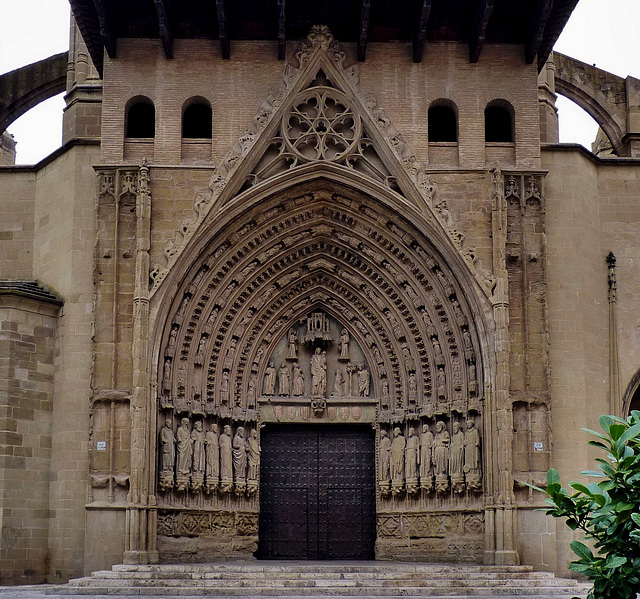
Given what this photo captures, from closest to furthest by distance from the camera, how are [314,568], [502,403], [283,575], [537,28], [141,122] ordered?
1. [283,575]
2. [314,568]
3. [502,403]
4. [537,28]
5. [141,122]

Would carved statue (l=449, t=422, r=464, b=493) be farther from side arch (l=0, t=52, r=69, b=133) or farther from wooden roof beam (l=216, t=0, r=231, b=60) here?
side arch (l=0, t=52, r=69, b=133)

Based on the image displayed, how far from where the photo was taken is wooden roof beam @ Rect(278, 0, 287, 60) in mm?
18109

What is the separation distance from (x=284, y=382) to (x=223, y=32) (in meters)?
6.12

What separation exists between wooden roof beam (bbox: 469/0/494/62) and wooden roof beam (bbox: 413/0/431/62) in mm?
830

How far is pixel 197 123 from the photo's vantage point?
793 inches

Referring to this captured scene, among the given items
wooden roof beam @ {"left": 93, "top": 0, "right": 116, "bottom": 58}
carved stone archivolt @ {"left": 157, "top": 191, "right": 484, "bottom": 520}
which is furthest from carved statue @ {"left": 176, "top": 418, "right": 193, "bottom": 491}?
wooden roof beam @ {"left": 93, "top": 0, "right": 116, "bottom": 58}

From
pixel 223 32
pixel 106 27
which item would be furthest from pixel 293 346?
pixel 106 27

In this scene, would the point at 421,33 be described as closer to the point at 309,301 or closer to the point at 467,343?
the point at 309,301

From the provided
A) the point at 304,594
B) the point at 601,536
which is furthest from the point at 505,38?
the point at 601,536

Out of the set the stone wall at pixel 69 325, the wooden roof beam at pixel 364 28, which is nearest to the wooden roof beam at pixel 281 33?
the wooden roof beam at pixel 364 28

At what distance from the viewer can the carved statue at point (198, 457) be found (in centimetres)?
1823

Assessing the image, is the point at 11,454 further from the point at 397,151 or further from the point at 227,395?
the point at 397,151

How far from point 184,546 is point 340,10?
936 cm

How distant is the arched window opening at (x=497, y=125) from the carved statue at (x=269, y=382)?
562 cm
